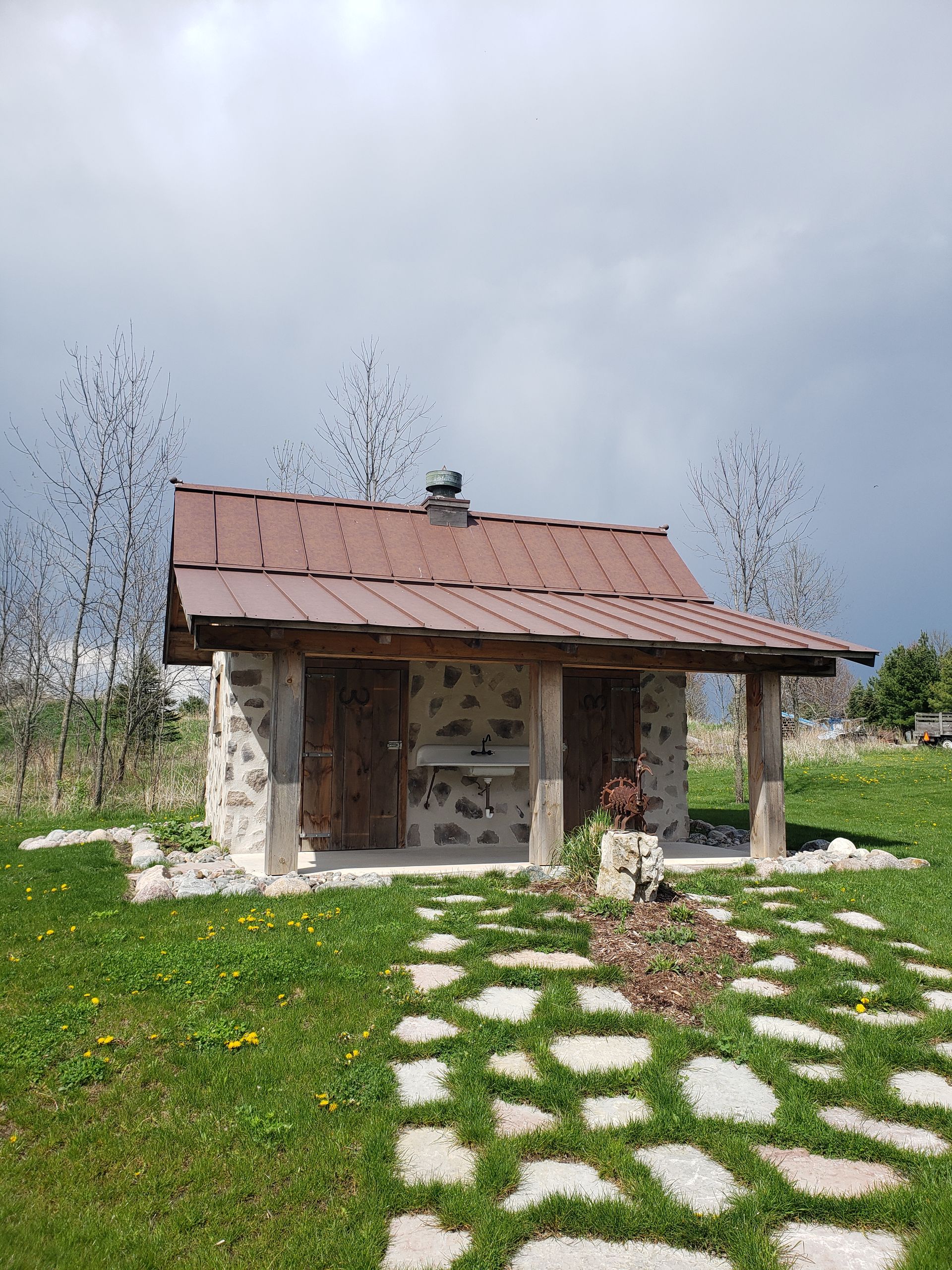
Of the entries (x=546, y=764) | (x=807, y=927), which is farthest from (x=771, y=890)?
(x=546, y=764)

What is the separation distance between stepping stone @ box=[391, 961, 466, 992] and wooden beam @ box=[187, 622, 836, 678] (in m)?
3.12

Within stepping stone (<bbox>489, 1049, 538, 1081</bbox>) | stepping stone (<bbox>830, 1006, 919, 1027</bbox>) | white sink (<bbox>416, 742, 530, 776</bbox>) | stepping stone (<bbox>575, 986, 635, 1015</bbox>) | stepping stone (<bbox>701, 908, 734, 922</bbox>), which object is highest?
white sink (<bbox>416, 742, 530, 776</bbox>)

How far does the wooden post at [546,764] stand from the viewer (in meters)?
7.95

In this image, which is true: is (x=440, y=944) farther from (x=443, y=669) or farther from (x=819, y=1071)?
(x=443, y=669)

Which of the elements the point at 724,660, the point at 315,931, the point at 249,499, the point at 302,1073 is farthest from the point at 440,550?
the point at 302,1073

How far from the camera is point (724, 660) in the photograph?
8.88m

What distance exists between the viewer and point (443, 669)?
9.83 metres

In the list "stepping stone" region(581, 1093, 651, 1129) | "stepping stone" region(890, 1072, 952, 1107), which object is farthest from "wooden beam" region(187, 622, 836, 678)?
"stepping stone" region(890, 1072, 952, 1107)

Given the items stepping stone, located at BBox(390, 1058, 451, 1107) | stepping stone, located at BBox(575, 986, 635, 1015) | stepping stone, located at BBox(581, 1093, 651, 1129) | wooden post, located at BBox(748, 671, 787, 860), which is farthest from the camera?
wooden post, located at BBox(748, 671, 787, 860)

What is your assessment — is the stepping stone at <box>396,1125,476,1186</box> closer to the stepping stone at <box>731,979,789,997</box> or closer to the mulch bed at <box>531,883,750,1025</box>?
the mulch bed at <box>531,883,750,1025</box>

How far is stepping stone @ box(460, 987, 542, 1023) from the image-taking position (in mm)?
4188

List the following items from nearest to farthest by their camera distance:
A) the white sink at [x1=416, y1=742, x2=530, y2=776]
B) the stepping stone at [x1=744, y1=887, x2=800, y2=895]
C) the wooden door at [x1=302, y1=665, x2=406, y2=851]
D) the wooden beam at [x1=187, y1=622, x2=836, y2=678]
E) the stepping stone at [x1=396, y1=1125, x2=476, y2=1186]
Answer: the stepping stone at [x1=396, y1=1125, x2=476, y2=1186], the stepping stone at [x1=744, y1=887, x2=800, y2=895], the wooden beam at [x1=187, y1=622, x2=836, y2=678], the wooden door at [x1=302, y1=665, x2=406, y2=851], the white sink at [x1=416, y1=742, x2=530, y2=776]

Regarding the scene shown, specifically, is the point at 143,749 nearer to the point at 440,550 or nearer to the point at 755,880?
the point at 440,550

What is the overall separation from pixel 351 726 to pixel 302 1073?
19.9 ft
